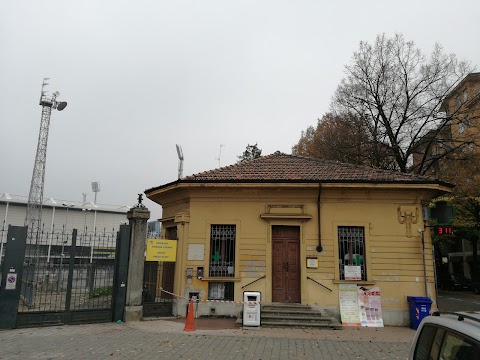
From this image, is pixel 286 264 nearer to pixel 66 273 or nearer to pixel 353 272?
pixel 353 272

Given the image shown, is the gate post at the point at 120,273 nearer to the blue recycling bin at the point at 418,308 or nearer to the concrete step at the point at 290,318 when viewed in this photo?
the concrete step at the point at 290,318

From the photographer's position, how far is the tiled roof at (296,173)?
1241 cm

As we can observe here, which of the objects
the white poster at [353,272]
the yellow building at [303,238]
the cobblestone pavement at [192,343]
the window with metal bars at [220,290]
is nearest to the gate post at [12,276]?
the cobblestone pavement at [192,343]

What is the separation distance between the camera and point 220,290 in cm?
1238

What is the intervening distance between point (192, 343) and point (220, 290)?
3660 millimetres

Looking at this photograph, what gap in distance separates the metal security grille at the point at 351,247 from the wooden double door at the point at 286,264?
143 centimetres

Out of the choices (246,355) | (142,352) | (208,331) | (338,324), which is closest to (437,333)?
(246,355)

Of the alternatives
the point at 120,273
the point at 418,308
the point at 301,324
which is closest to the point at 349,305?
the point at 301,324

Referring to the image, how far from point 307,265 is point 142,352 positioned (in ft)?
20.4

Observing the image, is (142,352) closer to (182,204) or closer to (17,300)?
(17,300)

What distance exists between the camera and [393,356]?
317 inches

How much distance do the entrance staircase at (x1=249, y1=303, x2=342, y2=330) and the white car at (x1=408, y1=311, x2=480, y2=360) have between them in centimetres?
815

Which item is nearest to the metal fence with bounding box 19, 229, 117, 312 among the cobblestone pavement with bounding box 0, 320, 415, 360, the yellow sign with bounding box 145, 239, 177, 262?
the cobblestone pavement with bounding box 0, 320, 415, 360

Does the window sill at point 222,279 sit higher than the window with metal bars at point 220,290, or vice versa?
the window sill at point 222,279
